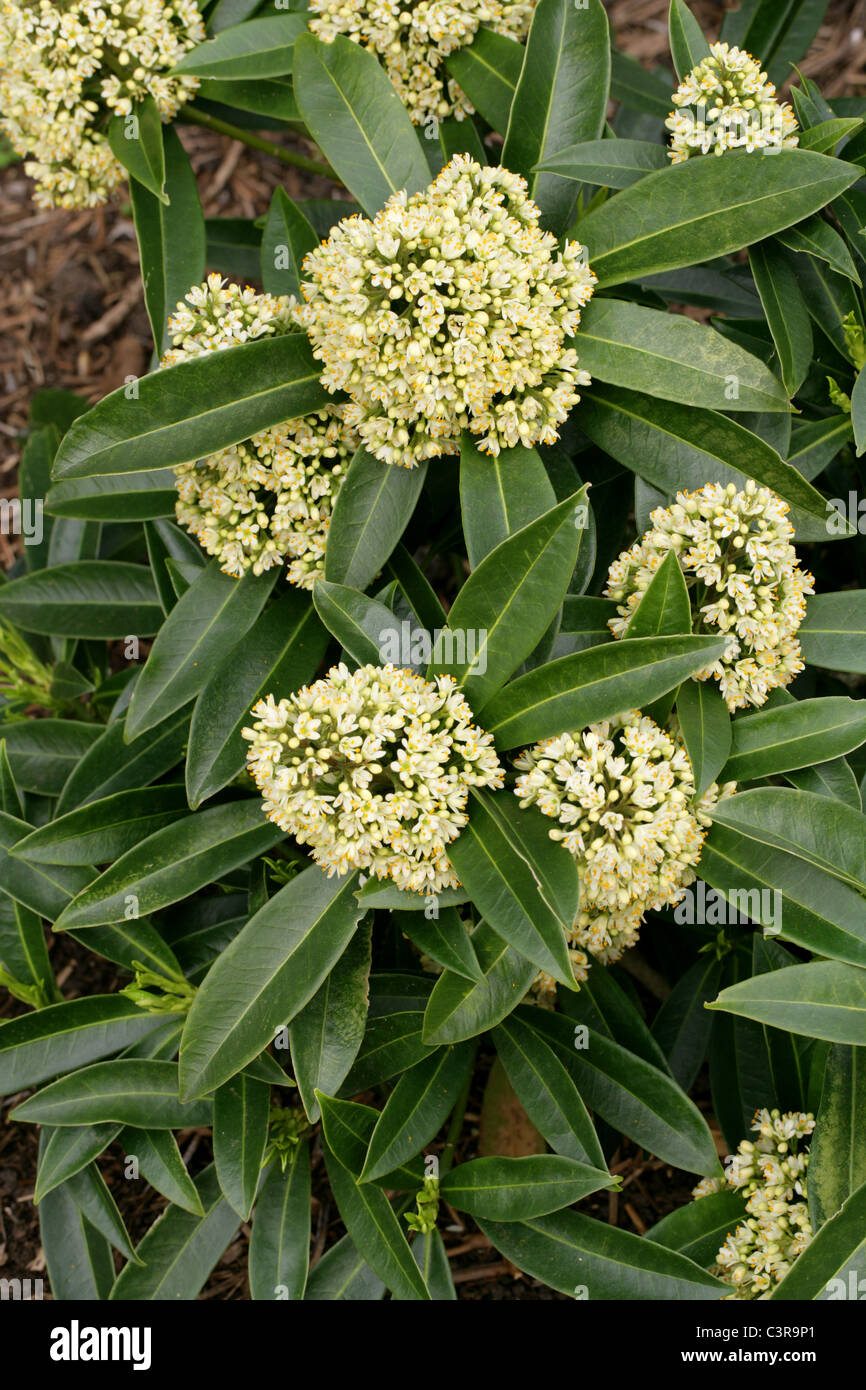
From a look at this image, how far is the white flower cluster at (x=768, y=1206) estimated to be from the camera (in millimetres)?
2871

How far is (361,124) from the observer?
310 cm

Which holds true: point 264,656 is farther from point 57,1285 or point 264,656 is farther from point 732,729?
point 57,1285

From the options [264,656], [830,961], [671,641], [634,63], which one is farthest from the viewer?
[634,63]

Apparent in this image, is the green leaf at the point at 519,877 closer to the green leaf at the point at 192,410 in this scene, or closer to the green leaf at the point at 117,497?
the green leaf at the point at 192,410

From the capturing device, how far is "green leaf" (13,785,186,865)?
317cm

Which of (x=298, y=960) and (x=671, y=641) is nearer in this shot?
(x=671, y=641)

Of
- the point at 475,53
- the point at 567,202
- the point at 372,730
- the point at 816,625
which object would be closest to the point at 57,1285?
the point at 372,730

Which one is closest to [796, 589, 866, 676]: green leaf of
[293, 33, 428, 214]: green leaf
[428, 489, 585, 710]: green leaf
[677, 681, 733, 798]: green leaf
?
[677, 681, 733, 798]: green leaf

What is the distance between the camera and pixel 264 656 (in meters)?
3.20

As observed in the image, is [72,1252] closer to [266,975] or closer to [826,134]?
[266,975]

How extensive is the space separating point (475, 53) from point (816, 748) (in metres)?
2.33

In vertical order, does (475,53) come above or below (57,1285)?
above

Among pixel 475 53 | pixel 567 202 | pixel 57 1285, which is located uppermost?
pixel 475 53
